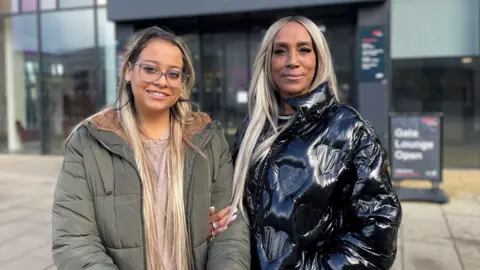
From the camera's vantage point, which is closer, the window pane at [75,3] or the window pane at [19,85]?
the window pane at [75,3]

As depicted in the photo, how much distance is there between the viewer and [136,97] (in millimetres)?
1783

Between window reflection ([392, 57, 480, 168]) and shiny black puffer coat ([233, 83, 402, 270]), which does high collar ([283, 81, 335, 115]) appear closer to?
shiny black puffer coat ([233, 83, 402, 270])

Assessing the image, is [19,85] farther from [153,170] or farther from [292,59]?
[292,59]

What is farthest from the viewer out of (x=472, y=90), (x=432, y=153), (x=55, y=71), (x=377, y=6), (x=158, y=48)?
(x=55, y=71)

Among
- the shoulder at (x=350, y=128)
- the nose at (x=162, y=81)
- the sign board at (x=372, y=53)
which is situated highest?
the sign board at (x=372, y=53)

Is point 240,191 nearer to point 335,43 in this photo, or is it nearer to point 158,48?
point 158,48

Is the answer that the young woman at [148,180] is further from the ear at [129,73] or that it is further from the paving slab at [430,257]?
the paving slab at [430,257]

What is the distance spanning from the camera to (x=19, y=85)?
42.4ft

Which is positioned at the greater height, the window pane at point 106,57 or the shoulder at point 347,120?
the window pane at point 106,57

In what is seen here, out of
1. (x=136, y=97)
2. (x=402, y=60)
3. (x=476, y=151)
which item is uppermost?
(x=402, y=60)

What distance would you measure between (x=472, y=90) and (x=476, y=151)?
126cm

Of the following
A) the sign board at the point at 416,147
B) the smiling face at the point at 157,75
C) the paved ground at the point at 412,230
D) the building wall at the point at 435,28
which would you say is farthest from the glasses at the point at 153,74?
the building wall at the point at 435,28

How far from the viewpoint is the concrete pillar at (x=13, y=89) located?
507 inches

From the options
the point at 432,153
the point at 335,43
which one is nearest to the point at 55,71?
the point at 335,43
